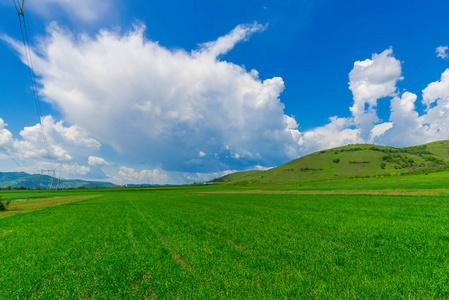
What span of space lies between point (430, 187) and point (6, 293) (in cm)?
8447

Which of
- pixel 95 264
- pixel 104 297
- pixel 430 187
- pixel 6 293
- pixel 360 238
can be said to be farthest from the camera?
pixel 430 187

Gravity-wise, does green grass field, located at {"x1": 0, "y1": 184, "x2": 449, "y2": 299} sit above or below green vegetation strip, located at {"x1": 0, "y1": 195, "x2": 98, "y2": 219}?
above

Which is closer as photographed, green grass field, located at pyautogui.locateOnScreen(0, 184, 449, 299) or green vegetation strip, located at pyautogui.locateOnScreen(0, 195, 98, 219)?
green grass field, located at pyautogui.locateOnScreen(0, 184, 449, 299)

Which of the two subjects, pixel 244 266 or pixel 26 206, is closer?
pixel 244 266

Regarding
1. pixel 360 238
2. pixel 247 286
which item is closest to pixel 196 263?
pixel 247 286

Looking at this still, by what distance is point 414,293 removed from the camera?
6.34m

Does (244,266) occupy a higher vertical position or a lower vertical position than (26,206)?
higher

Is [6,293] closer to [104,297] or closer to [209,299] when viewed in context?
[104,297]

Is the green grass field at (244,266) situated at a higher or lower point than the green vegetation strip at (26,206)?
higher

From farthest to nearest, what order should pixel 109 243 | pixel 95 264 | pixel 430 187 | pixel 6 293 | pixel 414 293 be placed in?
pixel 430 187, pixel 109 243, pixel 95 264, pixel 6 293, pixel 414 293

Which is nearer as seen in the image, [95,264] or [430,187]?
[95,264]

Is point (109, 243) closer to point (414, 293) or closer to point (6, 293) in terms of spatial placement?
point (6, 293)

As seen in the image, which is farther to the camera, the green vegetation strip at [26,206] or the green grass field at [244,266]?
the green vegetation strip at [26,206]

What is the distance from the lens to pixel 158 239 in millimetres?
15922
